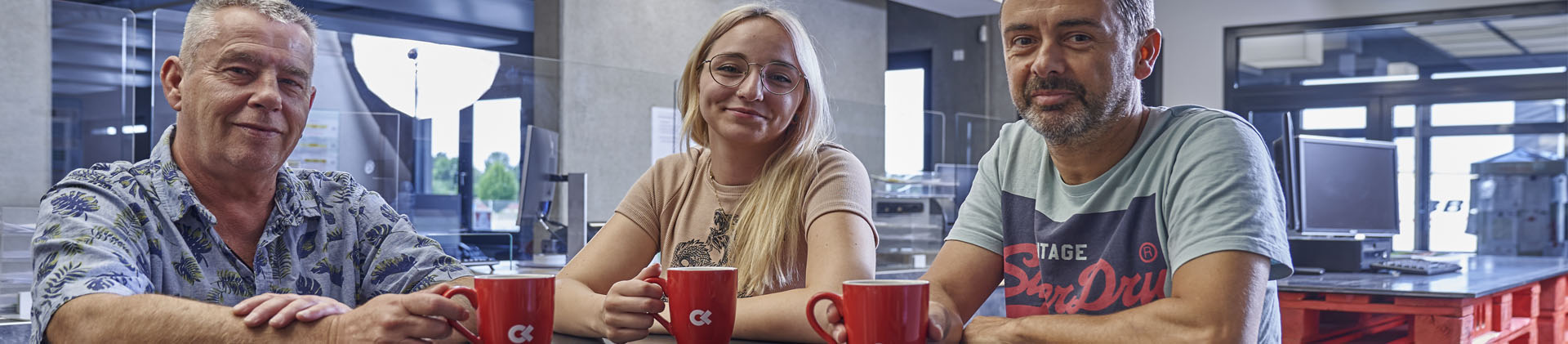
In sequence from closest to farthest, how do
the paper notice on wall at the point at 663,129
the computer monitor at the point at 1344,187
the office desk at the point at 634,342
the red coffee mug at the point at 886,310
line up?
the red coffee mug at the point at 886,310, the office desk at the point at 634,342, the computer monitor at the point at 1344,187, the paper notice on wall at the point at 663,129

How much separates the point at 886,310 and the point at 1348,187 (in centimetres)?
327

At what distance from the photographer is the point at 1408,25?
7.60 metres

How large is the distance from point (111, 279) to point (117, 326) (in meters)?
0.08

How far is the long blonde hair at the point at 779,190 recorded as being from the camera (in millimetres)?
1494

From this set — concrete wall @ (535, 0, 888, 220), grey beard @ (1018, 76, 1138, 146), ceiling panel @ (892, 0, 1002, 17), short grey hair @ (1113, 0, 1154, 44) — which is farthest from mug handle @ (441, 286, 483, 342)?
ceiling panel @ (892, 0, 1002, 17)

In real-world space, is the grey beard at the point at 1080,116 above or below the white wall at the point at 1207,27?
below

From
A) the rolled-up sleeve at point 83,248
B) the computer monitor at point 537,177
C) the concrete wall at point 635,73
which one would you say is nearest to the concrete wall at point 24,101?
the computer monitor at point 537,177

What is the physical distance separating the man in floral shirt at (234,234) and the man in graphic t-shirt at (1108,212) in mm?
601

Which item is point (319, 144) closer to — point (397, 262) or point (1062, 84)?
point (397, 262)

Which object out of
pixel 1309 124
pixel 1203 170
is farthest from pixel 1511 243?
pixel 1203 170

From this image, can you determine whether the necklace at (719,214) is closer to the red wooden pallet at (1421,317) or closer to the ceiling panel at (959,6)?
the red wooden pallet at (1421,317)

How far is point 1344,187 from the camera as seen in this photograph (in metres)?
3.69

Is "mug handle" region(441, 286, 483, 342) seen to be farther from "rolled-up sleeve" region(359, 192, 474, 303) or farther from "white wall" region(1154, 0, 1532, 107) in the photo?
"white wall" region(1154, 0, 1532, 107)

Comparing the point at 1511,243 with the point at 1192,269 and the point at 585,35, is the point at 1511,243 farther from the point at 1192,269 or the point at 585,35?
the point at 1192,269
